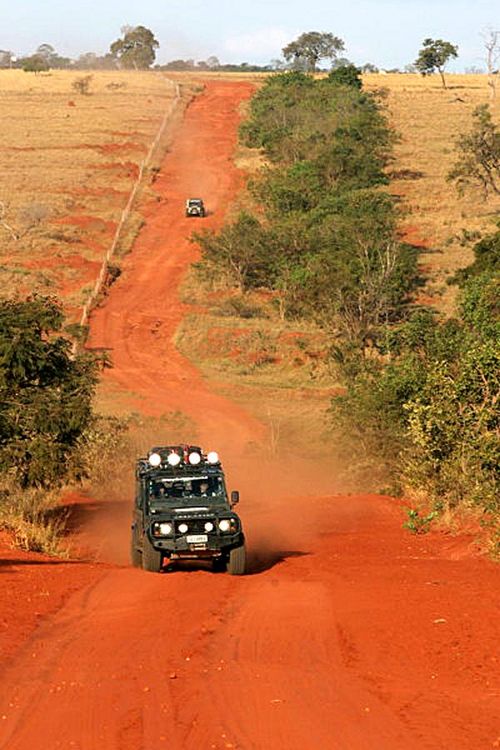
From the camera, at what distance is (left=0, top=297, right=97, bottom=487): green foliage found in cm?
2075

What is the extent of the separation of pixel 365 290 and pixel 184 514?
2565 cm

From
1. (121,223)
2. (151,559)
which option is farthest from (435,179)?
(151,559)

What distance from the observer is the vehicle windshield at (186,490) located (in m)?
16.7

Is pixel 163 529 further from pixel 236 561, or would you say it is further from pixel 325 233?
pixel 325 233

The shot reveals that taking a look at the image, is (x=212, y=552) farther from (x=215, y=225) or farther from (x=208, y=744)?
(x=215, y=225)

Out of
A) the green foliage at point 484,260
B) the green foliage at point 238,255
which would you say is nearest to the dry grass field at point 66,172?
the green foliage at point 238,255

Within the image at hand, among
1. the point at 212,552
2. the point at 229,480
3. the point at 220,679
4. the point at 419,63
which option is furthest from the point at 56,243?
the point at 419,63

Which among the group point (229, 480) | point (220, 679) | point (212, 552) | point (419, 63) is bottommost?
point (229, 480)

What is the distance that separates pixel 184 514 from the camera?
631 inches

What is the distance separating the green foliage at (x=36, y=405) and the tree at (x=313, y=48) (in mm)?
119888

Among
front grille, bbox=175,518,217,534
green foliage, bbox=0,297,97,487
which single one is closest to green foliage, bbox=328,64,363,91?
green foliage, bbox=0,297,97,487

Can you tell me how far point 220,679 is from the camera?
31.3 ft

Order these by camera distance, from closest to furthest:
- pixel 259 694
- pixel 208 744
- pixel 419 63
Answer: pixel 208 744 < pixel 259 694 < pixel 419 63

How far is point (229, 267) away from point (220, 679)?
40.9 metres
